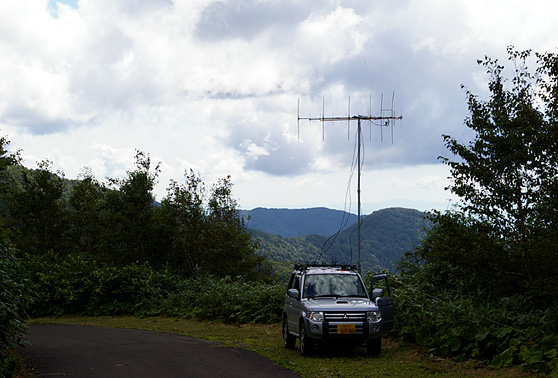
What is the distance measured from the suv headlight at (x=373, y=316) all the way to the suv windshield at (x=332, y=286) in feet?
3.48

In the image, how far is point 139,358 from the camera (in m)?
12.6

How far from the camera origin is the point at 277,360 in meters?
12.3

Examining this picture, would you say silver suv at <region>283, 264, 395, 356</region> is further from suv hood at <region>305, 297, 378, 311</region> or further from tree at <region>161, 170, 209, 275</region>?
tree at <region>161, 170, 209, 275</region>

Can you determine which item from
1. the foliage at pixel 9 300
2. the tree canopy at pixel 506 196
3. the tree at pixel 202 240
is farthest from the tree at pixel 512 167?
the tree at pixel 202 240

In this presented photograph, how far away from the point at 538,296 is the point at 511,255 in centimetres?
117

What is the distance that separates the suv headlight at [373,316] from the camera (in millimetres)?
12669

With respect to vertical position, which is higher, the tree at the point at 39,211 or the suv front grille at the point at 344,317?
the tree at the point at 39,211

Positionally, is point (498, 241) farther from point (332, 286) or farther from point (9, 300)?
point (9, 300)

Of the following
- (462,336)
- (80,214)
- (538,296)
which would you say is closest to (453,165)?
(538,296)

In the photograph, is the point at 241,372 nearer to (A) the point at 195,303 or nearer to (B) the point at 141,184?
(A) the point at 195,303

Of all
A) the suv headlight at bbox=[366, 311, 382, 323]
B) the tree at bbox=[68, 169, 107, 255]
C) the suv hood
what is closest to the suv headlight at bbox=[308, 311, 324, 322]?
the suv hood

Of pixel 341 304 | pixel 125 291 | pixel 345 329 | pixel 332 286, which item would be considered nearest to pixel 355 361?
pixel 345 329

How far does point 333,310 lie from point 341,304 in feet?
1.19

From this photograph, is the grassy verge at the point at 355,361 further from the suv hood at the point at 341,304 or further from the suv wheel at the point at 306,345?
the suv hood at the point at 341,304
